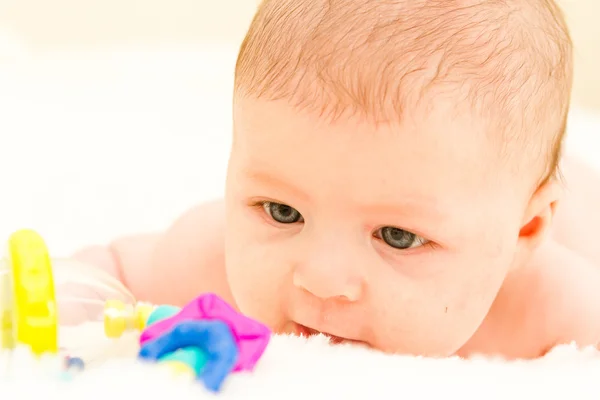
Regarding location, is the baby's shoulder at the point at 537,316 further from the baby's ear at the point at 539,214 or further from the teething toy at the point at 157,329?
the teething toy at the point at 157,329

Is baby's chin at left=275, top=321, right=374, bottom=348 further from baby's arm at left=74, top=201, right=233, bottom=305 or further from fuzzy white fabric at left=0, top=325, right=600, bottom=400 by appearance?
baby's arm at left=74, top=201, right=233, bottom=305

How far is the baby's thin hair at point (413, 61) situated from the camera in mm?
917

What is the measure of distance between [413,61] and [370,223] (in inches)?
6.6

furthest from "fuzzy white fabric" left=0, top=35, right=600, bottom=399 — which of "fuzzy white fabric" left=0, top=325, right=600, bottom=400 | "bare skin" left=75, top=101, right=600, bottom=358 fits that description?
"bare skin" left=75, top=101, right=600, bottom=358

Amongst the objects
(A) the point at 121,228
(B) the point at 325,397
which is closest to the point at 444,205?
(B) the point at 325,397

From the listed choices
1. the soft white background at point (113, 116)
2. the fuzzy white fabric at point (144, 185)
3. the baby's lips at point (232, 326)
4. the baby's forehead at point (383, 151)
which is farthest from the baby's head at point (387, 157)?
the soft white background at point (113, 116)

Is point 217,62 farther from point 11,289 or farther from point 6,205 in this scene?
point 11,289

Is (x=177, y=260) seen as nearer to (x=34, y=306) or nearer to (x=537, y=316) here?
(x=537, y=316)

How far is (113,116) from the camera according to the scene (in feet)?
6.48

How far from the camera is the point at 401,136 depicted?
0.92 meters

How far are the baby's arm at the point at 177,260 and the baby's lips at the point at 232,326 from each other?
0.70m

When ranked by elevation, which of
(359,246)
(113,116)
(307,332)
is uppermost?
(113,116)

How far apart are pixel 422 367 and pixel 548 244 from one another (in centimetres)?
72

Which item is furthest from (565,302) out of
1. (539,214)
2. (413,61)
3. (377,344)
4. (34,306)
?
(34,306)
